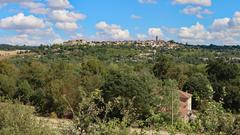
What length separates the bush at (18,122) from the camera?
697 inches

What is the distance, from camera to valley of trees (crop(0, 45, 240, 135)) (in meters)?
7.91

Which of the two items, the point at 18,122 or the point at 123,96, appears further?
the point at 123,96

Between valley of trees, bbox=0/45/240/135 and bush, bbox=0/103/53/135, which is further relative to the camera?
bush, bbox=0/103/53/135

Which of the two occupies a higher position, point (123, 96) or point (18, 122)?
point (18, 122)

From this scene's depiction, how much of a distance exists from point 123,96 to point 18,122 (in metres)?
38.2

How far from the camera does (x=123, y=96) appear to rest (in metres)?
57.0

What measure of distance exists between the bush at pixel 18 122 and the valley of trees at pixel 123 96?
0.23ft

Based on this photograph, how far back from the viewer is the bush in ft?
58.1

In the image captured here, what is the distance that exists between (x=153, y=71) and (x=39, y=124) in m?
71.9

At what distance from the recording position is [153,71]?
89.7 m

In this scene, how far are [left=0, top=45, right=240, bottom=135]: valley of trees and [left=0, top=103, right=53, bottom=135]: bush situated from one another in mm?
70

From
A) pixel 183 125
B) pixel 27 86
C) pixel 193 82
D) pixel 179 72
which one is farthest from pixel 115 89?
pixel 183 125

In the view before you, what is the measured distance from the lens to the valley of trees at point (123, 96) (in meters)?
7.91

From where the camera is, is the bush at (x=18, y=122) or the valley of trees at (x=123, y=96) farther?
the bush at (x=18, y=122)
